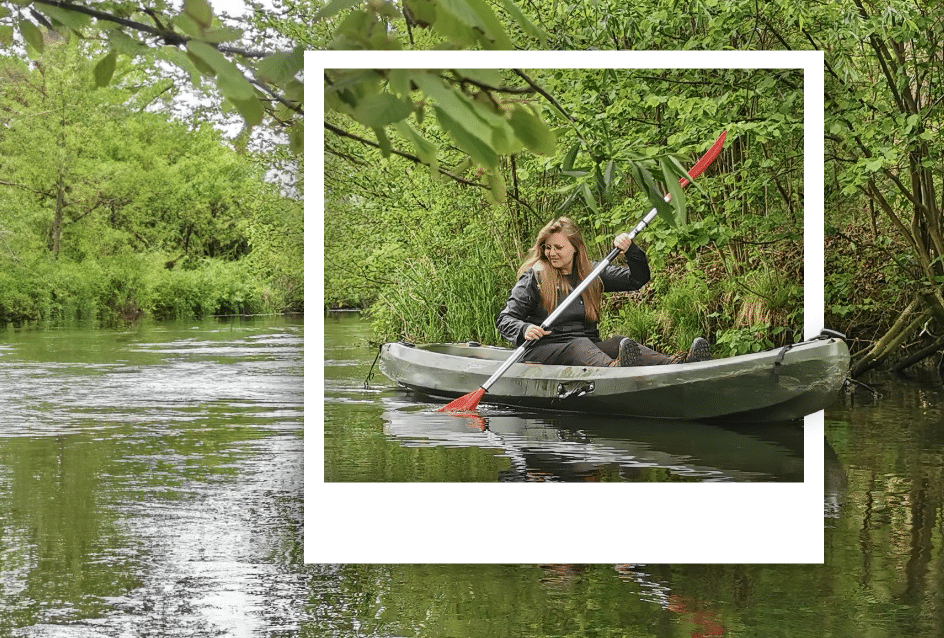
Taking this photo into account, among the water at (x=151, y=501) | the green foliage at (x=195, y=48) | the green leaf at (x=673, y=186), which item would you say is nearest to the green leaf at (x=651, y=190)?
the green leaf at (x=673, y=186)

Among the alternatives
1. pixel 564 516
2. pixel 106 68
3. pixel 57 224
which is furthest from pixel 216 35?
pixel 57 224

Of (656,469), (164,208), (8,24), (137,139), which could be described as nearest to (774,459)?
(656,469)

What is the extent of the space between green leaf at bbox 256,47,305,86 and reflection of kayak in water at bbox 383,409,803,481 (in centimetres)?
249

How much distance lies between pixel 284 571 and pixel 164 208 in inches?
702

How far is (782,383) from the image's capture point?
3908mm

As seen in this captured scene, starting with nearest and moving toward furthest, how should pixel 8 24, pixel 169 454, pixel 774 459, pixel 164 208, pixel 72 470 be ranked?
pixel 8 24 → pixel 774 459 → pixel 72 470 → pixel 169 454 → pixel 164 208

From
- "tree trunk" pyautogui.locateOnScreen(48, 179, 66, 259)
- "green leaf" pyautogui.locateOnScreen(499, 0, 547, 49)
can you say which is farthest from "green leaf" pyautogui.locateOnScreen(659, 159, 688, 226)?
"tree trunk" pyautogui.locateOnScreen(48, 179, 66, 259)

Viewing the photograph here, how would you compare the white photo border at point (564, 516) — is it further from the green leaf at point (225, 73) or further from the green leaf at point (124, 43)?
the green leaf at point (225, 73)

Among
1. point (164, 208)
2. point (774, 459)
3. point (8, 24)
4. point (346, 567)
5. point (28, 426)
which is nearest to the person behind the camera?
point (8, 24)

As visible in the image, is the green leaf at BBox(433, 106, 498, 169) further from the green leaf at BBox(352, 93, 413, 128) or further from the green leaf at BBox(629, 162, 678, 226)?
the green leaf at BBox(629, 162, 678, 226)

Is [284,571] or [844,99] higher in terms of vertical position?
[844,99]

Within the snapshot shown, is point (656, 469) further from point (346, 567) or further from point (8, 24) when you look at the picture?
point (8, 24)

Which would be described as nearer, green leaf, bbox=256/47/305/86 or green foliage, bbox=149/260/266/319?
green leaf, bbox=256/47/305/86

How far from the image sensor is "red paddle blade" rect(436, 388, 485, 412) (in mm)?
3902
